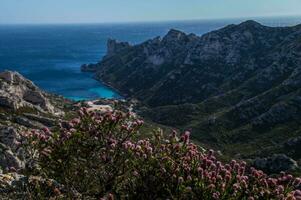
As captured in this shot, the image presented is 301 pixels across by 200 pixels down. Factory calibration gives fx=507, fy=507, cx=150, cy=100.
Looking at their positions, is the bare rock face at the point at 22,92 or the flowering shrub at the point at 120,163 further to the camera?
the bare rock face at the point at 22,92

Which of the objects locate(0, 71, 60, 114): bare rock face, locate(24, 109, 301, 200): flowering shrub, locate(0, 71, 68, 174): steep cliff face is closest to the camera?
locate(24, 109, 301, 200): flowering shrub

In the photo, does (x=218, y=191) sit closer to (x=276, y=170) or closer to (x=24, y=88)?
(x=276, y=170)

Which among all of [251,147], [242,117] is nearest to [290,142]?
[251,147]

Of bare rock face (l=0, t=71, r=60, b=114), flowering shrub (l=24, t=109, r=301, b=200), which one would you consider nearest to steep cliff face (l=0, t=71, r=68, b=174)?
bare rock face (l=0, t=71, r=60, b=114)

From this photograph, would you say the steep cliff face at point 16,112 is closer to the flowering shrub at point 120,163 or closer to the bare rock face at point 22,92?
the bare rock face at point 22,92

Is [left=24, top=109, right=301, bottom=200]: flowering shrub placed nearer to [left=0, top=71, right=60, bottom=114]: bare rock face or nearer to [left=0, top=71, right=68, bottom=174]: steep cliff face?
[left=0, top=71, right=68, bottom=174]: steep cliff face

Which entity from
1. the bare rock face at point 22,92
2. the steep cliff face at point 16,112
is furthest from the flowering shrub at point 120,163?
the bare rock face at point 22,92

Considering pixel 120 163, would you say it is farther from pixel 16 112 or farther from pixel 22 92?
pixel 22 92

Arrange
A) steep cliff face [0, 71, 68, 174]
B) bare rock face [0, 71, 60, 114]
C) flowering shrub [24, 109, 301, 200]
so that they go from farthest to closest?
bare rock face [0, 71, 60, 114]
steep cliff face [0, 71, 68, 174]
flowering shrub [24, 109, 301, 200]
